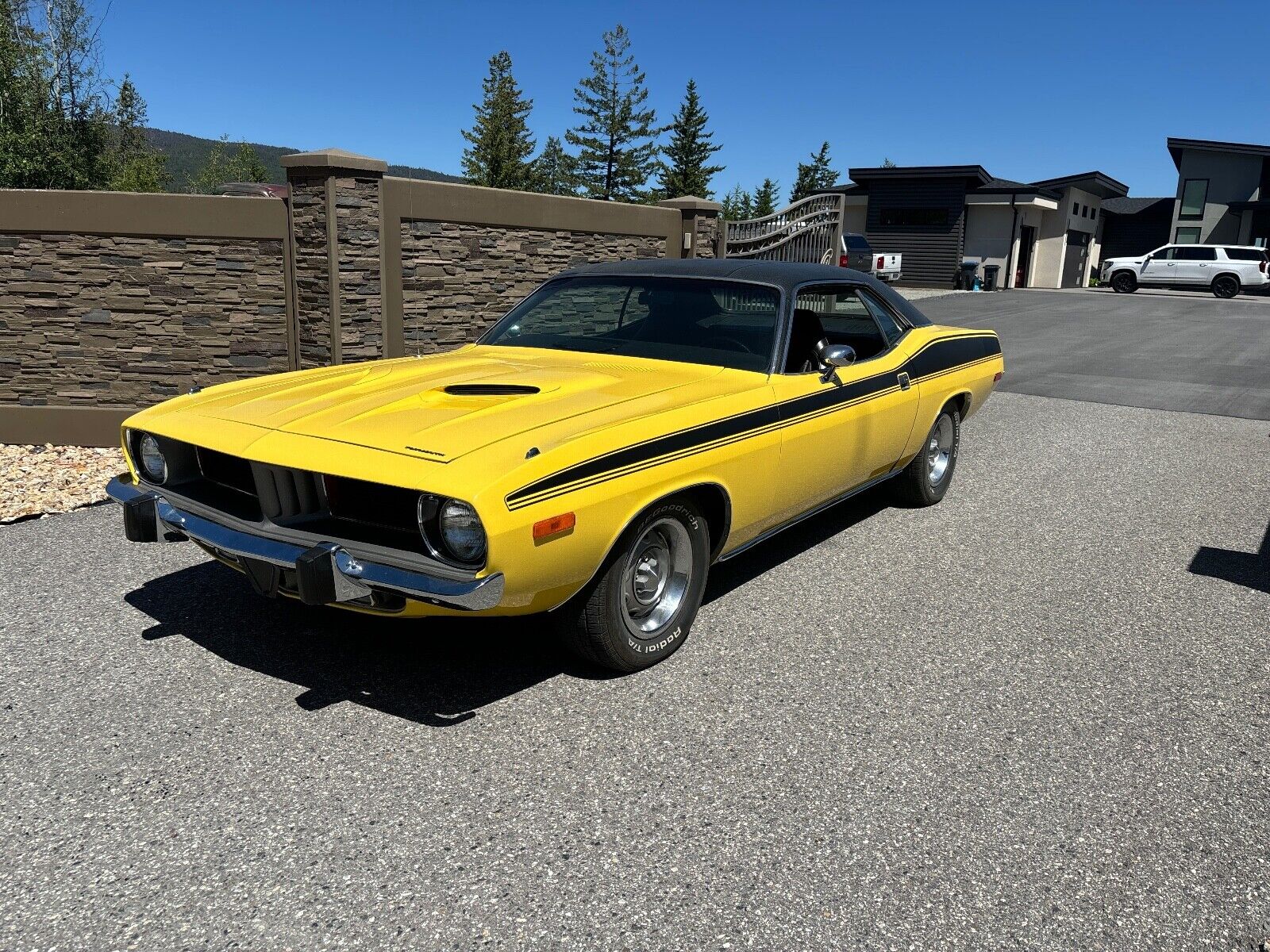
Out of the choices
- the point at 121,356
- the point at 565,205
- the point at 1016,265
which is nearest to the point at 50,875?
the point at 121,356

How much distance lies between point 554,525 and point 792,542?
2702 millimetres

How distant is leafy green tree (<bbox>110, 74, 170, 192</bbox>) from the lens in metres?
42.3

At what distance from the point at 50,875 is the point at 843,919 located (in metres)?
2.04

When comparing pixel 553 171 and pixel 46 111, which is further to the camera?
pixel 553 171

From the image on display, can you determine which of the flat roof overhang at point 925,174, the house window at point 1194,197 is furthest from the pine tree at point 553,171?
Answer: the house window at point 1194,197

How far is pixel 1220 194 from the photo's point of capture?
145 ft

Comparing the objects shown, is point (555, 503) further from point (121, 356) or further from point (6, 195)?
point (6, 195)

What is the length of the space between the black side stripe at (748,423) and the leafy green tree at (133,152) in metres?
41.5

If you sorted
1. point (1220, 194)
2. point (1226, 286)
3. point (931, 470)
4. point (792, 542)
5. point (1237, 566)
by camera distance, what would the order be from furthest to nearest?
point (1220, 194) < point (1226, 286) < point (931, 470) < point (792, 542) < point (1237, 566)

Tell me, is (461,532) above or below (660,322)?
below

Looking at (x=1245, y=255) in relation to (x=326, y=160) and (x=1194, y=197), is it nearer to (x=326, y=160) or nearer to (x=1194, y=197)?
(x=1194, y=197)

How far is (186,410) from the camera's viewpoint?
13.1 ft

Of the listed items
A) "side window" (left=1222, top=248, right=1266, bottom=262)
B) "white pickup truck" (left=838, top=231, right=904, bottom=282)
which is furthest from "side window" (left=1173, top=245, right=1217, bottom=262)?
"white pickup truck" (left=838, top=231, right=904, bottom=282)

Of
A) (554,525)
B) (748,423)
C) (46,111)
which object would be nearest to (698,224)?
(748,423)
